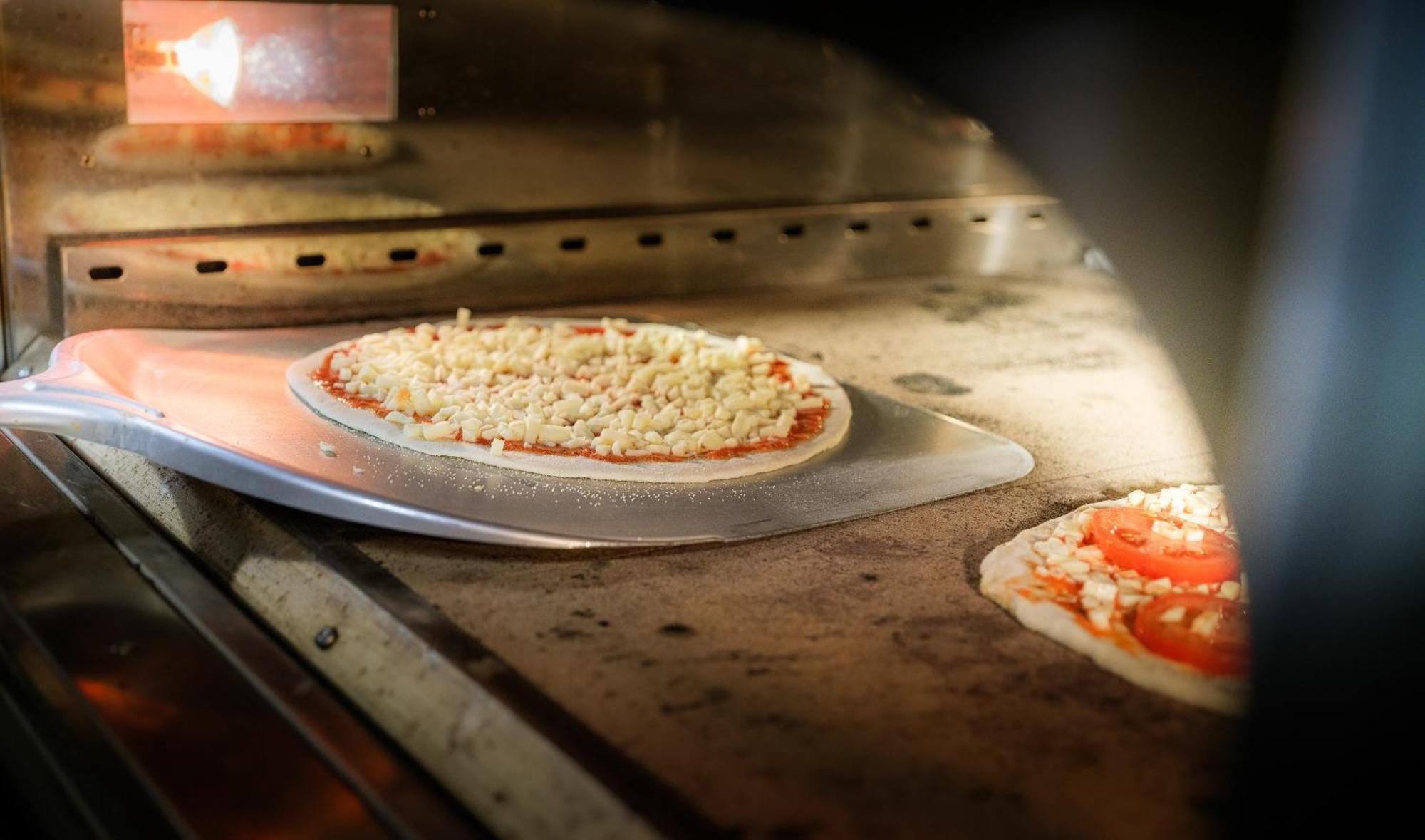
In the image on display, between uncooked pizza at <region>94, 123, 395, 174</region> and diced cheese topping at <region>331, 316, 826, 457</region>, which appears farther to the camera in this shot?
uncooked pizza at <region>94, 123, 395, 174</region>

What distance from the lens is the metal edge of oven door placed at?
90cm

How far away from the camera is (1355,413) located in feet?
2.38

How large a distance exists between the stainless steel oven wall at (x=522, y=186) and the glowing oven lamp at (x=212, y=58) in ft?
0.28

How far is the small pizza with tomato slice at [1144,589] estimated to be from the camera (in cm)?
109

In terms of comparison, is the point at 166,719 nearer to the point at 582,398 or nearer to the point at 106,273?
the point at 582,398

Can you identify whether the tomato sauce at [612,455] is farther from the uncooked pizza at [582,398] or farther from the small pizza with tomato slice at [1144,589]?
the small pizza with tomato slice at [1144,589]

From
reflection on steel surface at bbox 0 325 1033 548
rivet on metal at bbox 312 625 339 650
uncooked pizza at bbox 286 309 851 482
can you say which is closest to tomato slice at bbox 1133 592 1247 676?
reflection on steel surface at bbox 0 325 1033 548

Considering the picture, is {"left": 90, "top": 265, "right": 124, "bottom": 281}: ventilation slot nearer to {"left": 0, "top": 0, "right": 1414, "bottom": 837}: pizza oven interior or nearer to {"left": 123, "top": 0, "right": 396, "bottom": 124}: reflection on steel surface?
{"left": 0, "top": 0, "right": 1414, "bottom": 837}: pizza oven interior

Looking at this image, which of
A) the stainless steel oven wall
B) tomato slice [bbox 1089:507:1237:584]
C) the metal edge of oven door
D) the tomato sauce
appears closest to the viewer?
the metal edge of oven door

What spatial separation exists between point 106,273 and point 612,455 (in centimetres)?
92

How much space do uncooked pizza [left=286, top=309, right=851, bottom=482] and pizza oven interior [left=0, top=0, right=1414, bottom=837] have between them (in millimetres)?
140

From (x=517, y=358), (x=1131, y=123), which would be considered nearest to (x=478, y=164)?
(x=517, y=358)

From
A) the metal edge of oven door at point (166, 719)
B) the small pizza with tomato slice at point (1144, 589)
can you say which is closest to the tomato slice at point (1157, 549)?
the small pizza with tomato slice at point (1144, 589)

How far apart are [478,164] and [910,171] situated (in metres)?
1.00
